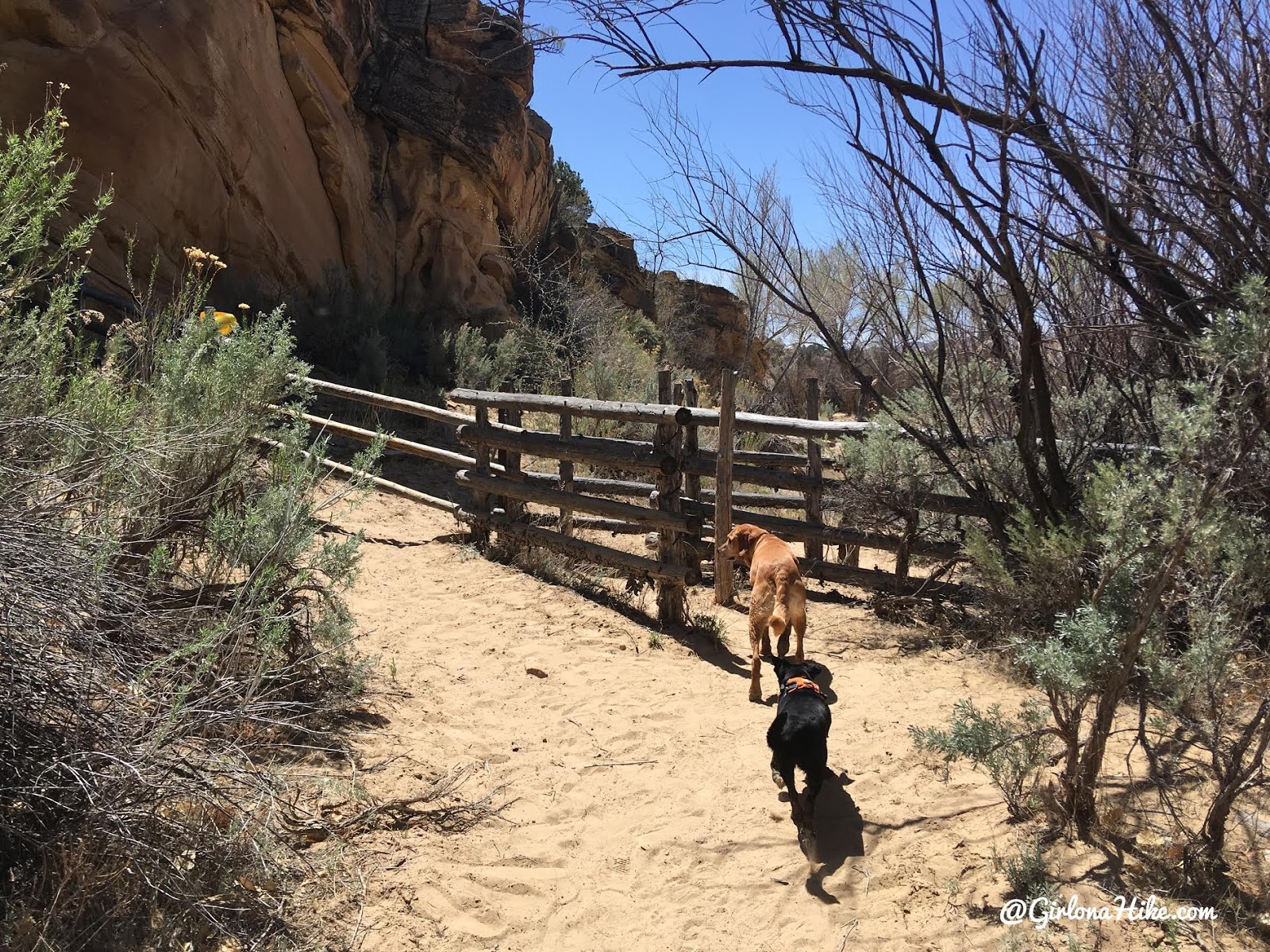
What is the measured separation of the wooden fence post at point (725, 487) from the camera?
638cm

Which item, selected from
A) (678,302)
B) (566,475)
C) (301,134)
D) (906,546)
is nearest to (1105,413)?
(906,546)

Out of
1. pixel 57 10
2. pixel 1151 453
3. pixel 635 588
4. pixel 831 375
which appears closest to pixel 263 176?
pixel 57 10

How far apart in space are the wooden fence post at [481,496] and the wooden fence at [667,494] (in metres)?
0.01

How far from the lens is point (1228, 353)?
2.76 meters

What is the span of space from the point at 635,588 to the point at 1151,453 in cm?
365

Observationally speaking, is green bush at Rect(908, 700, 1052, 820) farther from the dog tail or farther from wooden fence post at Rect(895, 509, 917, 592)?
wooden fence post at Rect(895, 509, 917, 592)

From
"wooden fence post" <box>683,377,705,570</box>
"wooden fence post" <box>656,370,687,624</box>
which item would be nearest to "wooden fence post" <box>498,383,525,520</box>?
"wooden fence post" <box>683,377,705,570</box>

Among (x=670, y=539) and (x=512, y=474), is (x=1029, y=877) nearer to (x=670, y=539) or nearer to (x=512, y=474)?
(x=670, y=539)

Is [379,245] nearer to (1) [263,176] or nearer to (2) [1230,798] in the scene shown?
(1) [263,176]

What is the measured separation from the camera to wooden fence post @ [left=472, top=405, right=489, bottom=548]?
7899mm

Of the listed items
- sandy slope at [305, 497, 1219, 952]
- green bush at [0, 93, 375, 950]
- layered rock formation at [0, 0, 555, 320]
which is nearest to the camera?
green bush at [0, 93, 375, 950]

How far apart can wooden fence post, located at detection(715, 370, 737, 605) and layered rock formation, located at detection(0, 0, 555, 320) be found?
11.3 ft

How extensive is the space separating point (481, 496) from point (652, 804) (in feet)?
14.9

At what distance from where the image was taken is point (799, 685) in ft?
12.8
